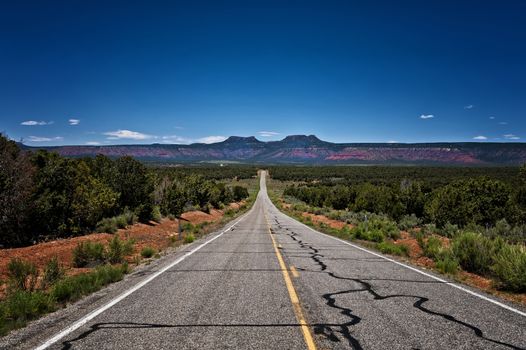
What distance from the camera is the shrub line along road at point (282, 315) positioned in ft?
16.6

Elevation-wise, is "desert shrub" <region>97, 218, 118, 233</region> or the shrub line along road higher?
the shrub line along road

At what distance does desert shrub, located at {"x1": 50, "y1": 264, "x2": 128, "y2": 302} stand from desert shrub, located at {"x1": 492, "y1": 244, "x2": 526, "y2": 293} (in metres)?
9.63

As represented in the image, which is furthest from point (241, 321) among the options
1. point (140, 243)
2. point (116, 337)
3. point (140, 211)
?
point (140, 211)

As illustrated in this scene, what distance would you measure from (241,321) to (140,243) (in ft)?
48.5

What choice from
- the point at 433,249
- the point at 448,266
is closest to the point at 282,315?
the point at 448,266

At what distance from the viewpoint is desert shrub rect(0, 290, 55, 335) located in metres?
5.96

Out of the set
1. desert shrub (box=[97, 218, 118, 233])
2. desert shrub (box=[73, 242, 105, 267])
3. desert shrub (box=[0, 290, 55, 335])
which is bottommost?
desert shrub (box=[97, 218, 118, 233])

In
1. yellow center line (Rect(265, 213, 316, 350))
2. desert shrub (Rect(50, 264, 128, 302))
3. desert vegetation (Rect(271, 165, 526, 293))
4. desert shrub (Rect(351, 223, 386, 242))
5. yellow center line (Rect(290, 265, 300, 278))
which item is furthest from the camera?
desert shrub (Rect(351, 223, 386, 242))

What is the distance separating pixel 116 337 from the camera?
5176 mm

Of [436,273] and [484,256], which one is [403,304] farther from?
[484,256]

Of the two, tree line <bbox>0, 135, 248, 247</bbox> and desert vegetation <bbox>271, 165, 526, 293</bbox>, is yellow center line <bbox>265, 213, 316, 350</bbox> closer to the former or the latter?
desert vegetation <bbox>271, 165, 526, 293</bbox>

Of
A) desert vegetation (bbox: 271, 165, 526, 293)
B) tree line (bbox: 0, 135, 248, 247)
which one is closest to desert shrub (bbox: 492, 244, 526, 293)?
desert vegetation (bbox: 271, 165, 526, 293)

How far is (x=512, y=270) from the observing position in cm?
891

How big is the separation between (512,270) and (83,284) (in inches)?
397
